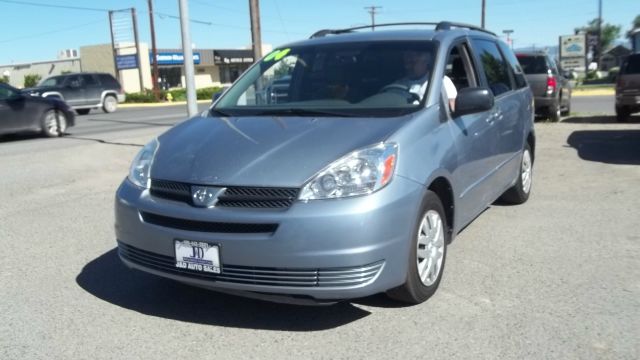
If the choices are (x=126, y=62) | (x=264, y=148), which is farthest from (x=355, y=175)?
(x=126, y=62)

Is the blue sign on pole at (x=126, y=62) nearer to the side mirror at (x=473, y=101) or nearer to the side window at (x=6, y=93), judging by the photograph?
the side window at (x=6, y=93)

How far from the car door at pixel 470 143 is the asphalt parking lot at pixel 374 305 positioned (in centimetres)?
49

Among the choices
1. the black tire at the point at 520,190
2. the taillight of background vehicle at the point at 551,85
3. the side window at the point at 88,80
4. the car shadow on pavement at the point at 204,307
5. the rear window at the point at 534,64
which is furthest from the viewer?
the side window at the point at 88,80

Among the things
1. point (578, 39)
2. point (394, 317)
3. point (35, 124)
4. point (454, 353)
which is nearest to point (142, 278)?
point (394, 317)

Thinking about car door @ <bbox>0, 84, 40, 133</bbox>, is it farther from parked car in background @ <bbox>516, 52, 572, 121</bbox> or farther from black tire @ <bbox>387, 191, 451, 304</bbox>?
black tire @ <bbox>387, 191, 451, 304</bbox>

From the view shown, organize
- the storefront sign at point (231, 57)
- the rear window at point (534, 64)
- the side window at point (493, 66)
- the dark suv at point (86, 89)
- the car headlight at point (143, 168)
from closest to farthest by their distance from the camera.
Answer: the car headlight at point (143, 168)
the side window at point (493, 66)
the rear window at point (534, 64)
the dark suv at point (86, 89)
the storefront sign at point (231, 57)

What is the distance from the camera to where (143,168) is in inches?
160

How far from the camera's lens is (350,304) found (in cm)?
407

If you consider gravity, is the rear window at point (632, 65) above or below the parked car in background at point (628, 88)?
above

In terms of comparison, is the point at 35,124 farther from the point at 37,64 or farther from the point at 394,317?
the point at 37,64

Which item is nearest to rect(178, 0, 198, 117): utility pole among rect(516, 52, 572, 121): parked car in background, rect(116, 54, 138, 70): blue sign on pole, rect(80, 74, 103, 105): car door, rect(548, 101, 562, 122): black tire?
rect(516, 52, 572, 121): parked car in background

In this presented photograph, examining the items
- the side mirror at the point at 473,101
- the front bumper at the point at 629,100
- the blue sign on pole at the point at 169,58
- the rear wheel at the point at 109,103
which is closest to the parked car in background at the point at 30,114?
the side mirror at the point at 473,101

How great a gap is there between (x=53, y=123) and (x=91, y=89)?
44.7ft

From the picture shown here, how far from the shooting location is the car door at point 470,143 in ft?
14.8
